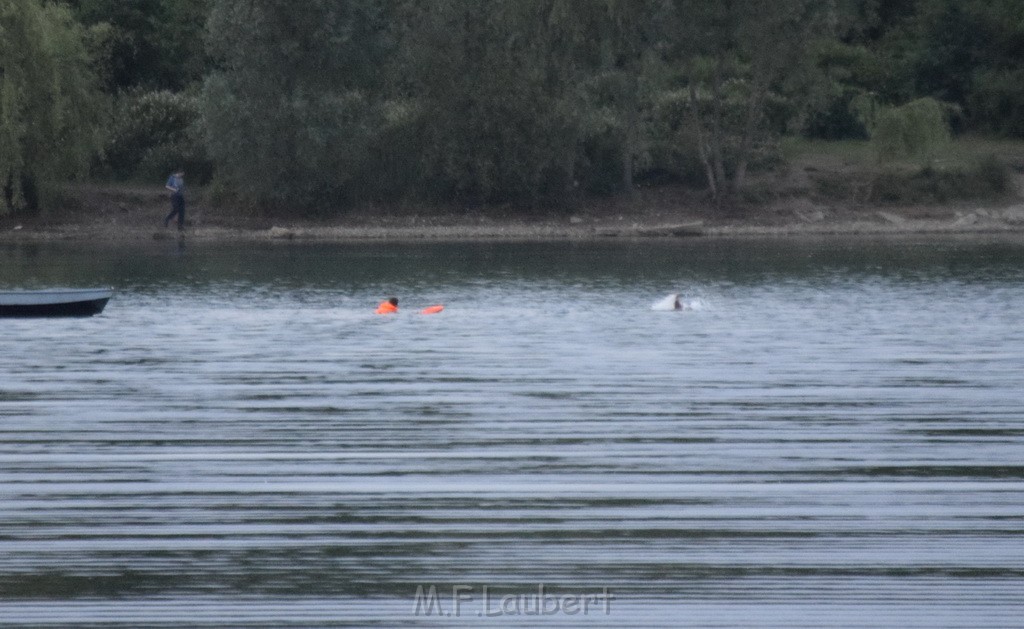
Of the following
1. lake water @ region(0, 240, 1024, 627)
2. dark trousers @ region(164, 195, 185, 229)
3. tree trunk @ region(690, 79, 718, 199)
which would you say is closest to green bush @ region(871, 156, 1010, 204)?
tree trunk @ region(690, 79, 718, 199)

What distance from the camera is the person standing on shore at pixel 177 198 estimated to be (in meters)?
54.7

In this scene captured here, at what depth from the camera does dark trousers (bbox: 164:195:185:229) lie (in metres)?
55.1

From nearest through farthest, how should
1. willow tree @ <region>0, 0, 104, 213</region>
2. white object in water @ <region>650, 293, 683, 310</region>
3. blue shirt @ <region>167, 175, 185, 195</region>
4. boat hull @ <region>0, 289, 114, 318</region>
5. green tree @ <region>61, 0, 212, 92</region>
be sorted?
boat hull @ <region>0, 289, 114, 318</region> < white object in water @ <region>650, 293, 683, 310</region> < willow tree @ <region>0, 0, 104, 213</region> < blue shirt @ <region>167, 175, 185, 195</region> < green tree @ <region>61, 0, 212, 92</region>

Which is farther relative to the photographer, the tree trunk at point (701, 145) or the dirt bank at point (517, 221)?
the tree trunk at point (701, 145)

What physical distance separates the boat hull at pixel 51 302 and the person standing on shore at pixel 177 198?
24.4 metres

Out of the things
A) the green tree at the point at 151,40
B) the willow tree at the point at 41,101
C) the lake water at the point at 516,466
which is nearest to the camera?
the lake water at the point at 516,466

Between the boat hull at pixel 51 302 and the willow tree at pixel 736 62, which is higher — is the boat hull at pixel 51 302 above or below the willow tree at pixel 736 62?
below

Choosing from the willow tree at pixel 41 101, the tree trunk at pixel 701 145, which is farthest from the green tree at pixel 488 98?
the willow tree at pixel 41 101

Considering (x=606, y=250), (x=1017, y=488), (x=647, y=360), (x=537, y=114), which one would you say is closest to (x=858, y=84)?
(x=537, y=114)

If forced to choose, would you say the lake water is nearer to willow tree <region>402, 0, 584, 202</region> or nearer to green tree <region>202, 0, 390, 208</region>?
green tree <region>202, 0, 390, 208</region>

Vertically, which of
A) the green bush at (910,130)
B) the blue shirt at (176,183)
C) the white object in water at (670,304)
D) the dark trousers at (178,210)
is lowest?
the white object in water at (670,304)

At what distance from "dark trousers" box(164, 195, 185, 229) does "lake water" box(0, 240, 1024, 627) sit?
23116mm

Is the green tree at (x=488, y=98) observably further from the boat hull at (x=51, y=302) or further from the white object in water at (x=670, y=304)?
the boat hull at (x=51, y=302)

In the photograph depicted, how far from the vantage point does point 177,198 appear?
55125 millimetres
